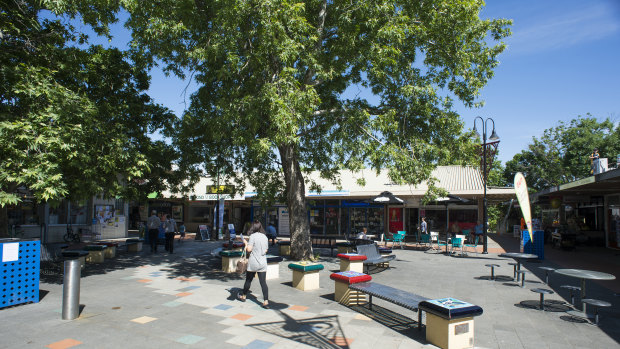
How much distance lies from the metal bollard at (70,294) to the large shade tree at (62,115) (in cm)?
172

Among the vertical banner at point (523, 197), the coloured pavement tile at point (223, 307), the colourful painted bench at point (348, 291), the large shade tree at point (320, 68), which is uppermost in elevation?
the large shade tree at point (320, 68)

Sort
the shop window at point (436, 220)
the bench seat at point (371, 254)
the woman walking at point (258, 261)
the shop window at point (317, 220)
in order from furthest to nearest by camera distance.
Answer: the shop window at point (317, 220) < the shop window at point (436, 220) < the bench seat at point (371, 254) < the woman walking at point (258, 261)

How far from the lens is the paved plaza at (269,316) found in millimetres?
5051

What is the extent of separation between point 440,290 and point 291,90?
19.4ft

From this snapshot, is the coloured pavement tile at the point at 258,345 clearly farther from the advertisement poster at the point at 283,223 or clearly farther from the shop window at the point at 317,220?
the advertisement poster at the point at 283,223

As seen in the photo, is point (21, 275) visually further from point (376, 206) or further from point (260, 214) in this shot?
point (260, 214)

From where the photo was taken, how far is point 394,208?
2328cm

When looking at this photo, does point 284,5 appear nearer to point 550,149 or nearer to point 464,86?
point 464,86

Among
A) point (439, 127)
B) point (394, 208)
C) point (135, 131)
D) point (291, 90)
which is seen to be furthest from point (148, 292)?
point (394, 208)

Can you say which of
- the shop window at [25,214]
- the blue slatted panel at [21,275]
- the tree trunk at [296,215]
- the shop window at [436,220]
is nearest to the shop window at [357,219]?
the shop window at [436,220]

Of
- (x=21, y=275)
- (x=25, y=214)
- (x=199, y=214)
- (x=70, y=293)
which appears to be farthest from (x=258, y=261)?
(x=199, y=214)

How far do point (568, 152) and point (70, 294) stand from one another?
46.5 meters

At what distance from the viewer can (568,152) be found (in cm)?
3959

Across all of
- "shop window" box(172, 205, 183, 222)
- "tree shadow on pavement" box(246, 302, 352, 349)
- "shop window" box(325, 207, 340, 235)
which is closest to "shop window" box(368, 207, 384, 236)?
"shop window" box(325, 207, 340, 235)
